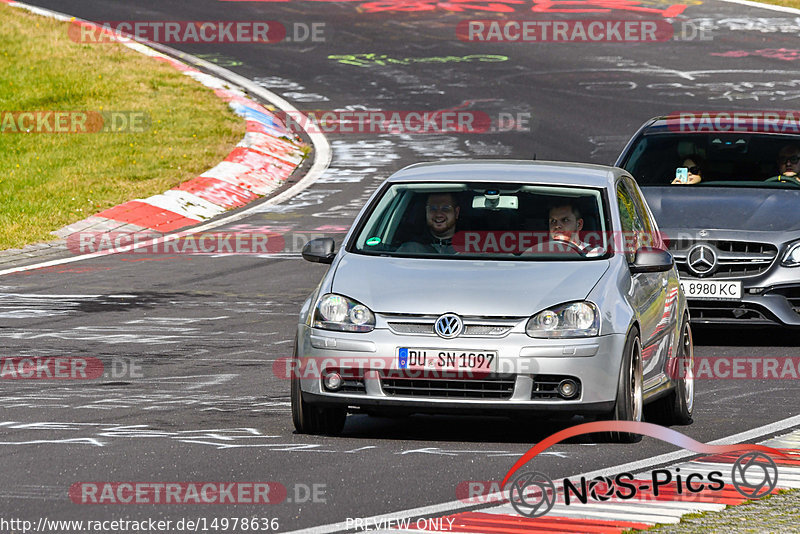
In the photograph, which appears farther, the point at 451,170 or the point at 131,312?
the point at 131,312

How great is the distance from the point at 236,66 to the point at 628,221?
2371 centimetres

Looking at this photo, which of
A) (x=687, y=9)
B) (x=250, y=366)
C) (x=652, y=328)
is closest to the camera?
(x=652, y=328)

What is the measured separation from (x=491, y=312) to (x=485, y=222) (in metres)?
1.31

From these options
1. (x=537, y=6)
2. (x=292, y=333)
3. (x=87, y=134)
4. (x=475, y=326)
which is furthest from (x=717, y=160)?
(x=537, y=6)

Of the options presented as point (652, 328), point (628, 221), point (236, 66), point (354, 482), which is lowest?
point (354, 482)

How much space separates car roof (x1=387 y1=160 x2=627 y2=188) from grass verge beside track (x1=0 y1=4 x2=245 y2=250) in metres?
9.47

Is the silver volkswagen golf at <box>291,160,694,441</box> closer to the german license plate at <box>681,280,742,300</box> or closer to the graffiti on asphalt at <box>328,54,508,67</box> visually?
the german license plate at <box>681,280,742,300</box>

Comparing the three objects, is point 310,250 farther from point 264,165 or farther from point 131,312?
point 264,165

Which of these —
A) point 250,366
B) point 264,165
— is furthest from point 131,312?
point 264,165

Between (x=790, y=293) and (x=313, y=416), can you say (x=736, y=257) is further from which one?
(x=313, y=416)

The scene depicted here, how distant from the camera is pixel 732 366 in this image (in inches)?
461

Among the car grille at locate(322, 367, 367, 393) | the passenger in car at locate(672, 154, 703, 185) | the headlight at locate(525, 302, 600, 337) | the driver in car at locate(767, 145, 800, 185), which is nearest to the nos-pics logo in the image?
the headlight at locate(525, 302, 600, 337)

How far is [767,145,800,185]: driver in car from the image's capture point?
44.6 feet

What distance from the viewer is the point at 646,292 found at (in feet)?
30.5
